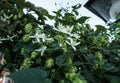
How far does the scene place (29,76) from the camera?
59 cm

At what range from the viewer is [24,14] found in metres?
0.92

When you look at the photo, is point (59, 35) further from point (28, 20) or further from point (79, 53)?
point (28, 20)

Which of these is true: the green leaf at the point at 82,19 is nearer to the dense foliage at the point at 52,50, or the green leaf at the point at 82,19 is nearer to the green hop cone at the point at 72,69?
the dense foliage at the point at 52,50

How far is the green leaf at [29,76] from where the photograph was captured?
0.58 meters

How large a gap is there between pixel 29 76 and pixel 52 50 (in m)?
0.15

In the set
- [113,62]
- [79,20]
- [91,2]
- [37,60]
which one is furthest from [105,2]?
[37,60]

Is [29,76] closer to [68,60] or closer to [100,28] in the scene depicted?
[68,60]

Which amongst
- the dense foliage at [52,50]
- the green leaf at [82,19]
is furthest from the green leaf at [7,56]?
the green leaf at [82,19]

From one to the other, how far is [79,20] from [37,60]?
0.25 meters

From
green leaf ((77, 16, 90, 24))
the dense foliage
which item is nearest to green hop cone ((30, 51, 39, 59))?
the dense foliage

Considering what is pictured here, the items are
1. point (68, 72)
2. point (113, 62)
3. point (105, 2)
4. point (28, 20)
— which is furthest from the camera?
point (105, 2)

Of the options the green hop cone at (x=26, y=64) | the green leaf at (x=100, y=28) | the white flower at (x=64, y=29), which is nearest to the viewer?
the green hop cone at (x=26, y=64)

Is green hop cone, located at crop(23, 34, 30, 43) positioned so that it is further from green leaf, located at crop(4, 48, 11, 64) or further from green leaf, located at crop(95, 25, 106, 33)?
green leaf, located at crop(95, 25, 106, 33)

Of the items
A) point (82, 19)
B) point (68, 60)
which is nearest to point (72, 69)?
point (68, 60)
